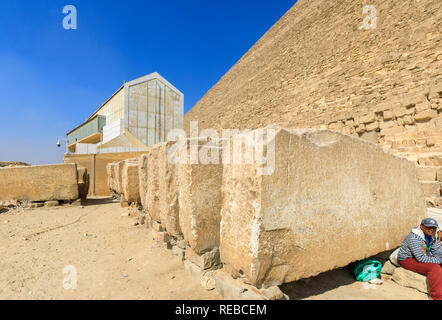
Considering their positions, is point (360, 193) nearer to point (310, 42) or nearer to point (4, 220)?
point (4, 220)

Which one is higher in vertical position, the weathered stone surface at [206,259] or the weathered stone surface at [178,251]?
the weathered stone surface at [206,259]

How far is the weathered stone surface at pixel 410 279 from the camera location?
181 centimetres

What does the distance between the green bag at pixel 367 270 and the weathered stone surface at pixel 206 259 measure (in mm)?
1239

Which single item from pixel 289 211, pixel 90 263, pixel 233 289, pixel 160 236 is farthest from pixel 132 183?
pixel 289 211

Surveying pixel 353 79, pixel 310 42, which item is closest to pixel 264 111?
pixel 310 42

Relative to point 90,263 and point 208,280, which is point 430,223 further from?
point 90,263

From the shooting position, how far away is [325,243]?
1698mm

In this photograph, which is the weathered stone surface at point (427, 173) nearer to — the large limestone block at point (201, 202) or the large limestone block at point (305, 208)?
the large limestone block at point (305, 208)

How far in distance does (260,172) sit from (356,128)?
24.4ft

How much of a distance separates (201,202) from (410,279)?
1.89 m

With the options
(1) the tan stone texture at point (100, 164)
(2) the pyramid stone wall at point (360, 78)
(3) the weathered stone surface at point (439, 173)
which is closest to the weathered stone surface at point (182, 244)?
(2) the pyramid stone wall at point (360, 78)

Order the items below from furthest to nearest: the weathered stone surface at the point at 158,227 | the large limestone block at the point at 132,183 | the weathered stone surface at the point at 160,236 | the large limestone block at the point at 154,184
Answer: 1. the large limestone block at the point at 132,183
2. the large limestone block at the point at 154,184
3. the weathered stone surface at the point at 158,227
4. the weathered stone surface at the point at 160,236

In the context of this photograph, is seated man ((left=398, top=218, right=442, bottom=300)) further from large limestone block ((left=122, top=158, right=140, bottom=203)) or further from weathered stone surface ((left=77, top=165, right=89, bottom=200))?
weathered stone surface ((left=77, top=165, right=89, bottom=200))

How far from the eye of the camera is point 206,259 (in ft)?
6.46
